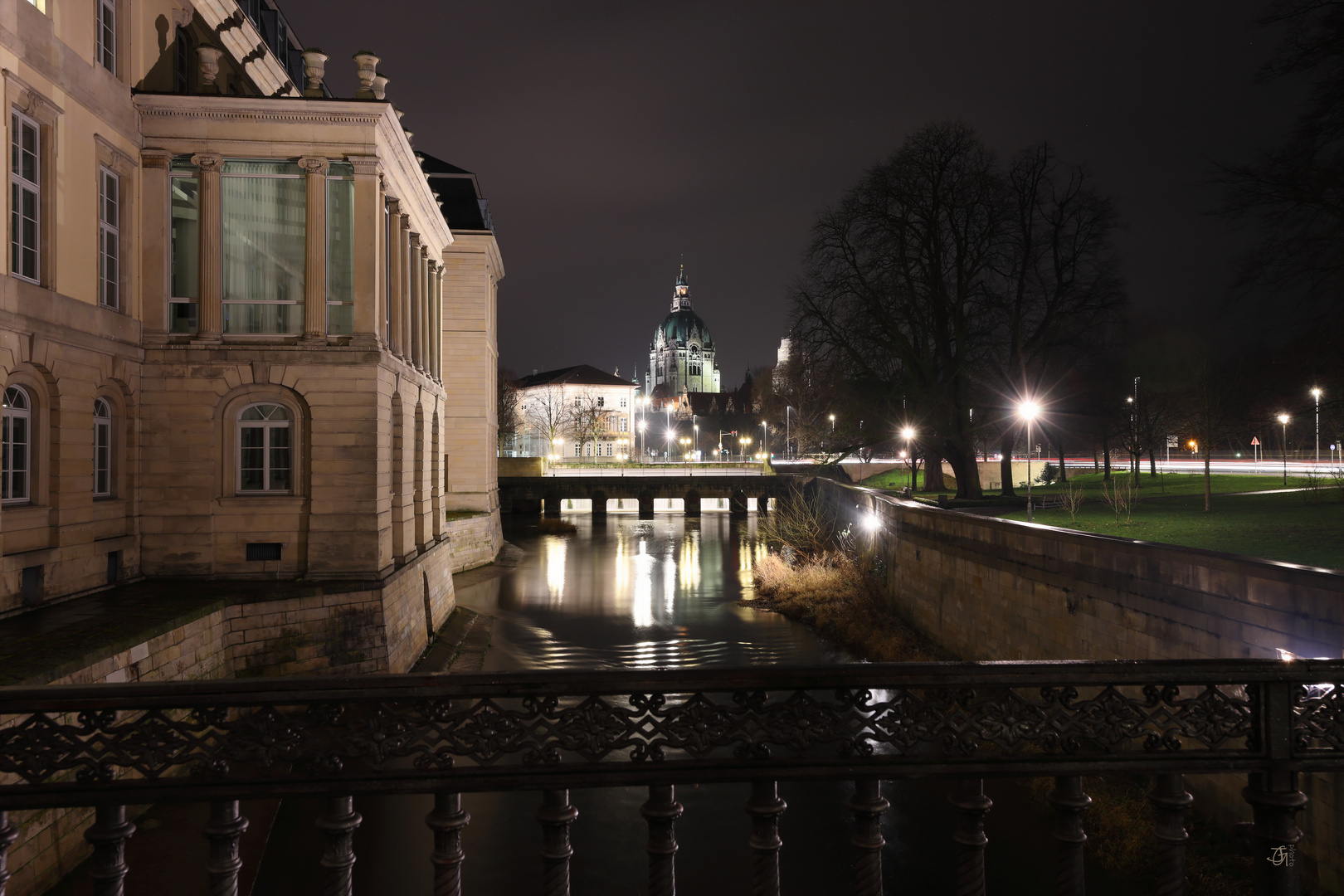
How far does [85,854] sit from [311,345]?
921cm

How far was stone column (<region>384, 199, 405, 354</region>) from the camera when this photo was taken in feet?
62.5

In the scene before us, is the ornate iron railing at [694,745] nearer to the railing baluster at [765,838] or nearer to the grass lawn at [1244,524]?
the railing baluster at [765,838]

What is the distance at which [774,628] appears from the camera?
23.3 metres

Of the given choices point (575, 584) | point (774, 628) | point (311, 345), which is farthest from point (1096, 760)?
point (575, 584)

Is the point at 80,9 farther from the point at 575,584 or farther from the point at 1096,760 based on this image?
the point at 575,584

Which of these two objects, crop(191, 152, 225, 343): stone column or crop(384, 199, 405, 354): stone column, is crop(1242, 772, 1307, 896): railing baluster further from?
crop(384, 199, 405, 354): stone column

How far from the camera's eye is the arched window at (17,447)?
11898mm

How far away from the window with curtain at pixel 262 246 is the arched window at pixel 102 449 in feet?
8.21

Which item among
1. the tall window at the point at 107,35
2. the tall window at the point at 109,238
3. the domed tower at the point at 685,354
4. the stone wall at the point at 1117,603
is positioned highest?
the domed tower at the point at 685,354

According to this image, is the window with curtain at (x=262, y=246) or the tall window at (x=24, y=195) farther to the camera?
the window with curtain at (x=262, y=246)

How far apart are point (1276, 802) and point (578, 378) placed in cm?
10834

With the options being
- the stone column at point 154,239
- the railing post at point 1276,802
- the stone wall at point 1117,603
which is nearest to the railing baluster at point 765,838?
the railing post at point 1276,802

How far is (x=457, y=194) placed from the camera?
3478 centimetres

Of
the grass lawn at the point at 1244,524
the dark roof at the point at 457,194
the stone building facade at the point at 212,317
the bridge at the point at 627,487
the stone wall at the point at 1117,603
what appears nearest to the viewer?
the stone wall at the point at 1117,603
